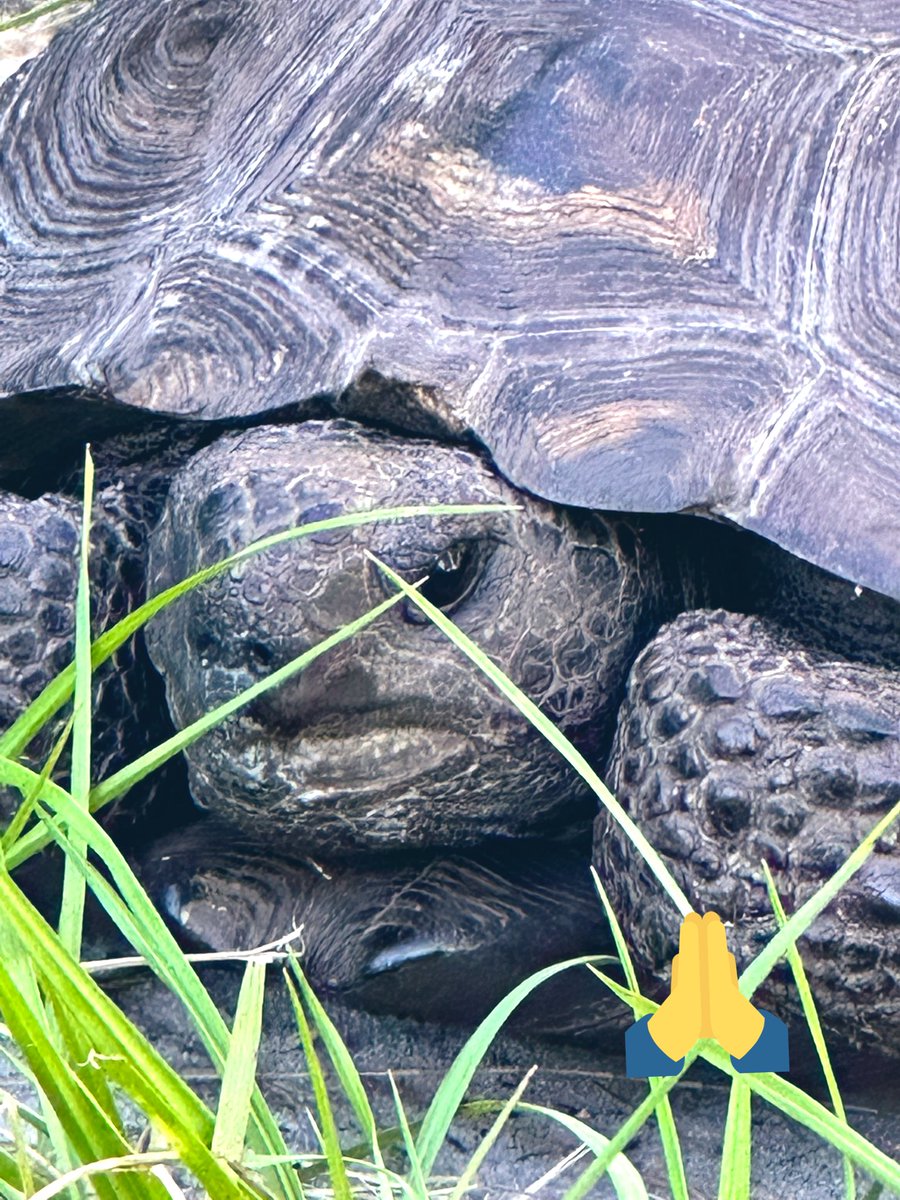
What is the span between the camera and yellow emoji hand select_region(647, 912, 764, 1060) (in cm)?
92

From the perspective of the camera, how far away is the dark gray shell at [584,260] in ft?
4.63

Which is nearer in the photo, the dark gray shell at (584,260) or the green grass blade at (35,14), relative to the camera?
the dark gray shell at (584,260)

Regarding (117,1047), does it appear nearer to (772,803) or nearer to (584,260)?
(772,803)

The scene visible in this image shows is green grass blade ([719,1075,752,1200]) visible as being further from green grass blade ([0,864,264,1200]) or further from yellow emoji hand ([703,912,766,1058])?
green grass blade ([0,864,264,1200])

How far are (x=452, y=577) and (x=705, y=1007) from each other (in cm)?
69

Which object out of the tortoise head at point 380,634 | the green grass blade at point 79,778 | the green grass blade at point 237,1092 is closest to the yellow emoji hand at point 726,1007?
the green grass blade at point 237,1092

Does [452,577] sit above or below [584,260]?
below

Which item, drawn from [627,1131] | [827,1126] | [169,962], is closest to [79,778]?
[169,962]

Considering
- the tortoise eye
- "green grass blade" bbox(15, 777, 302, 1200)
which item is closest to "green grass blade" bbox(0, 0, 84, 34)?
the tortoise eye

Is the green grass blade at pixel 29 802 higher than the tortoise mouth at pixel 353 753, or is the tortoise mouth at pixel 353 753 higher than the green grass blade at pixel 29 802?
the green grass blade at pixel 29 802

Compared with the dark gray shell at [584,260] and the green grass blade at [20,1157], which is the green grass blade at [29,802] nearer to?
the green grass blade at [20,1157]

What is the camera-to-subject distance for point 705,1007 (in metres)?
0.93

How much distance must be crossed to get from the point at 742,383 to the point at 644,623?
344 millimetres

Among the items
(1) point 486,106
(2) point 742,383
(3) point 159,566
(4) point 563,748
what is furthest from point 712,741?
(1) point 486,106
